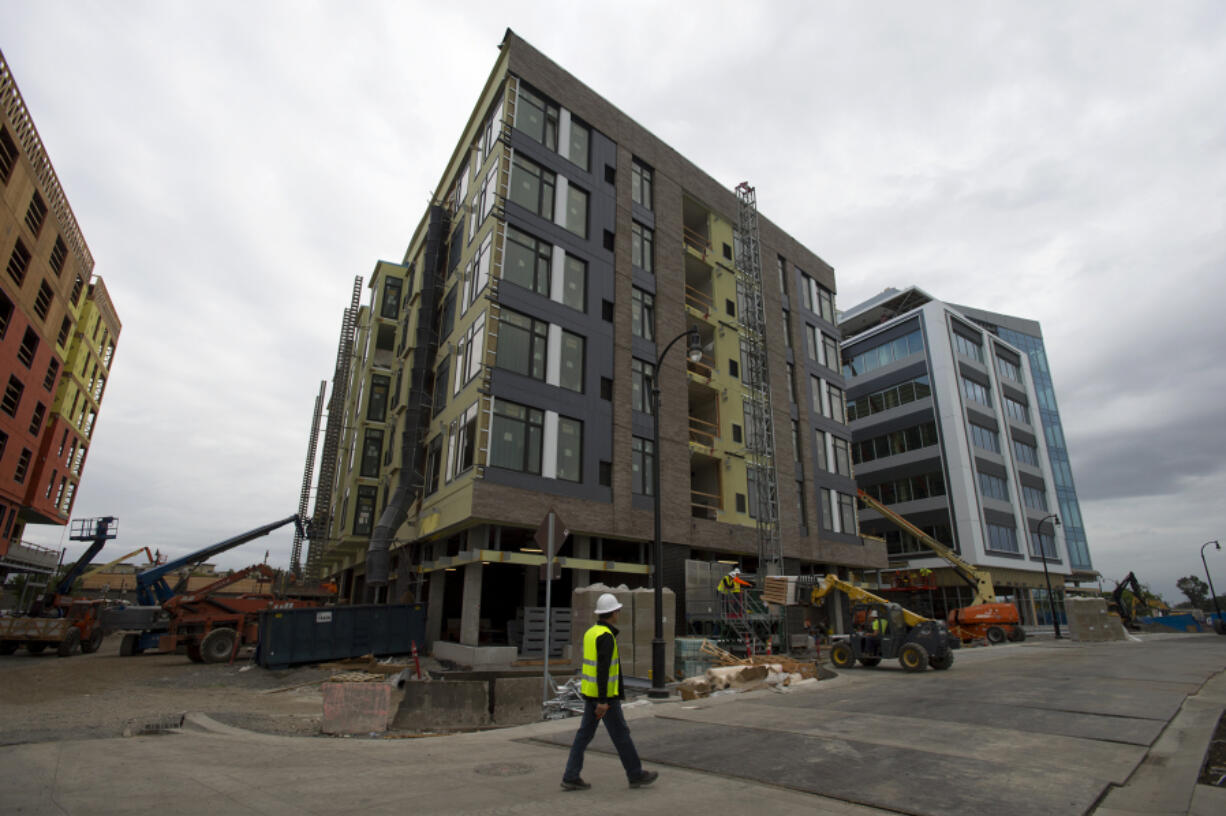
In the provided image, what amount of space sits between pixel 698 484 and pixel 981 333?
4400cm

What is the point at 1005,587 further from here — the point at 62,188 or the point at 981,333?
the point at 62,188

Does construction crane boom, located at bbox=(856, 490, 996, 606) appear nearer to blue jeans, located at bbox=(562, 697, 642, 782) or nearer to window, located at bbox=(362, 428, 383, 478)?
window, located at bbox=(362, 428, 383, 478)

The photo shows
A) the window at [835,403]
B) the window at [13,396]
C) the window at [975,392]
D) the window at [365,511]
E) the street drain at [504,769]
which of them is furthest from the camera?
the window at [975,392]

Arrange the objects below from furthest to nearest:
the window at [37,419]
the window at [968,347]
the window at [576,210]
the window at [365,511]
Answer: the window at [968,347], the window at [37,419], the window at [365,511], the window at [576,210]

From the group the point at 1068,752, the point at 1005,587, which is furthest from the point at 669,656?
the point at 1005,587

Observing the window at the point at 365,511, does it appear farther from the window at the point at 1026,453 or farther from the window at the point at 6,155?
the window at the point at 1026,453

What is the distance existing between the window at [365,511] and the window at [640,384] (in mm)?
16142

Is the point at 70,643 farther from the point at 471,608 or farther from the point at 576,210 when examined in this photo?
the point at 576,210

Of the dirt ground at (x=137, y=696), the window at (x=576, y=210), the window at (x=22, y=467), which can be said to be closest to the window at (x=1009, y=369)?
the window at (x=576, y=210)

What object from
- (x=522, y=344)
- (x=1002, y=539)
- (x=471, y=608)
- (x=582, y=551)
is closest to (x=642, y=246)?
(x=522, y=344)

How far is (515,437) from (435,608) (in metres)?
7.63

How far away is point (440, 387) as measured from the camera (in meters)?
28.9

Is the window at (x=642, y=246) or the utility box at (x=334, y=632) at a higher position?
the window at (x=642, y=246)

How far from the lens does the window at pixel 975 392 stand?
56725mm
